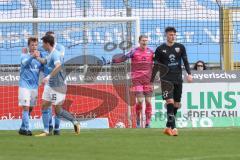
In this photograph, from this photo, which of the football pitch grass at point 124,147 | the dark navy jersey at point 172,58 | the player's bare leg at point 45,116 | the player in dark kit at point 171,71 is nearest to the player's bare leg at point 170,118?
the player in dark kit at point 171,71

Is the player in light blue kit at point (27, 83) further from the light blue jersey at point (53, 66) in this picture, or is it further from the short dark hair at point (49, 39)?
the short dark hair at point (49, 39)

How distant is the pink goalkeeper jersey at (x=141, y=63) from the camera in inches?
760

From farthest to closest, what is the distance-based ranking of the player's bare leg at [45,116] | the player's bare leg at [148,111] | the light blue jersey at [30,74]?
the player's bare leg at [148,111], the light blue jersey at [30,74], the player's bare leg at [45,116]

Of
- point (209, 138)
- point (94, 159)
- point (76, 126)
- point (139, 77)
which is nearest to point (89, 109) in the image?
point (139, 77)

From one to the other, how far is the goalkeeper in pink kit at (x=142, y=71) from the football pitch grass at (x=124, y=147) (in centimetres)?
396

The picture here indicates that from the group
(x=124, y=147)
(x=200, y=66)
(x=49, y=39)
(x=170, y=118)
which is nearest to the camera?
(x=124, y=147)

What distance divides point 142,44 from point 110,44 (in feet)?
6.51

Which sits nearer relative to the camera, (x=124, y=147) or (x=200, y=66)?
(x=124, y=147)

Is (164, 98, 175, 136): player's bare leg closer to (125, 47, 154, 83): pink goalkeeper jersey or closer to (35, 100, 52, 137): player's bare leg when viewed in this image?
(35, 100, 52, 137): player's bare leg

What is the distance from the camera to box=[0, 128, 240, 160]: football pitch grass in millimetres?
10812

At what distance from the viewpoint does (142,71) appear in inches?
777

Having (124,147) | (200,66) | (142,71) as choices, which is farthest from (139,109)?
(124,147)

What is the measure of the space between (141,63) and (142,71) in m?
0.27

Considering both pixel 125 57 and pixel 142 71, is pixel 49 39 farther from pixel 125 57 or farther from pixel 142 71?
pixel 142 71
